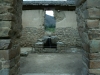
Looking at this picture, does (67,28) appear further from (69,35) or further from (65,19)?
(65,19)

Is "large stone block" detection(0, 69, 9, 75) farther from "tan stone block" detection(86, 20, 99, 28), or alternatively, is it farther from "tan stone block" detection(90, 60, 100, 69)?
"tan stone block" detection(86, 20, 99, 28)

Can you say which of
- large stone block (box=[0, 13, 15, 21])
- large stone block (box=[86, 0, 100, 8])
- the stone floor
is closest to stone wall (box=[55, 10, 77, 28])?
the stone floor

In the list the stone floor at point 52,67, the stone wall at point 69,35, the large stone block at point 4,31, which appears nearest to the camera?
the large stone block at point 4,31

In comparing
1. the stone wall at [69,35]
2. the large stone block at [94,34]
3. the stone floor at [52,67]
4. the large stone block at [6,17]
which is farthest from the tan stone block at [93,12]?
the stone wall at [69,35]

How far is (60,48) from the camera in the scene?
8.11 meters

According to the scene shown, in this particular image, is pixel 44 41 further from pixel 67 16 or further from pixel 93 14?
pixel 93 14

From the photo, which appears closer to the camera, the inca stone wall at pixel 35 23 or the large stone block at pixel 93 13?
the large stone block at pixel 93 13

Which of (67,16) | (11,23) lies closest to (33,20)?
(67,16)

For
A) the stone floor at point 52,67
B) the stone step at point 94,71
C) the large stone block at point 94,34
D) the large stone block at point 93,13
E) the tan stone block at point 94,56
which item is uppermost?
the large stone block at point 93,13

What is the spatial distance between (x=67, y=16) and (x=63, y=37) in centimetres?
175

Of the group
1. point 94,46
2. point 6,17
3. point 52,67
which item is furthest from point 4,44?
point 52,67

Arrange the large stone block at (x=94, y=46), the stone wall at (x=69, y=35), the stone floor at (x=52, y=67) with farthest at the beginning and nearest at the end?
the stone wall at (x=69, y=35) → the stone floor at (x=52, y=67) → the large stone block at (x=94, y=46)

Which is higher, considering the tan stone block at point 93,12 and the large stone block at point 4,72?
the tan stone block at point 93,12

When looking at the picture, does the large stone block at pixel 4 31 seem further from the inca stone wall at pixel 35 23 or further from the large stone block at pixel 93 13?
the inca stone wall at pixel 35 23
